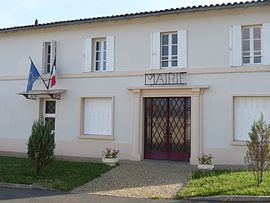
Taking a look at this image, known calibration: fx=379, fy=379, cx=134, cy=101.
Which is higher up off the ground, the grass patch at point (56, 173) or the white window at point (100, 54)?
the white window at point (100, 54)

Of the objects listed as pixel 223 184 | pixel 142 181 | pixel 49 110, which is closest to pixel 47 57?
pixel 49 110

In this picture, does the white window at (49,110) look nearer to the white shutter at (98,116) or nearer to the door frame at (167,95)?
the white shutter at (98,116)

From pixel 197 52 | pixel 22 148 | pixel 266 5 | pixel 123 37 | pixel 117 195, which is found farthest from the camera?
pixel 22 148

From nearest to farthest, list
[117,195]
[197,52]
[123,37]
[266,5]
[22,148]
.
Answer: [117,195] → [266,5] → [197,52] → [123,37] → [22,148]

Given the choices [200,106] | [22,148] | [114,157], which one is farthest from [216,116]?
[22,148]

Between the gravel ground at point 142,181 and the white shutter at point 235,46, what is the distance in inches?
157

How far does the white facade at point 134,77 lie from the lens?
13.2m

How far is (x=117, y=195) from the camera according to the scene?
9.12 m

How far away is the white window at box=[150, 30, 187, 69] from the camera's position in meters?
14.2

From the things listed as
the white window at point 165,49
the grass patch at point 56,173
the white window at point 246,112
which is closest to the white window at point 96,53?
the white window at point 165,49

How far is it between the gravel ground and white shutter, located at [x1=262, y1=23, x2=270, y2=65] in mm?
4431

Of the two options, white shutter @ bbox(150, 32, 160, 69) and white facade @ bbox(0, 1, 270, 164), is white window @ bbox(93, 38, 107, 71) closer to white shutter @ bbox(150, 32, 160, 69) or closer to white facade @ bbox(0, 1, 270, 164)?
white facade @ bbox(0, 1, 270, 164)

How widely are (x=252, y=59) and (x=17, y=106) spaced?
10.2m

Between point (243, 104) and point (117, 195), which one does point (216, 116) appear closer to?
point (243, 104)
